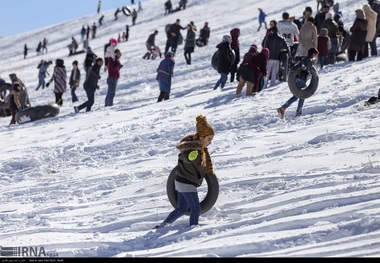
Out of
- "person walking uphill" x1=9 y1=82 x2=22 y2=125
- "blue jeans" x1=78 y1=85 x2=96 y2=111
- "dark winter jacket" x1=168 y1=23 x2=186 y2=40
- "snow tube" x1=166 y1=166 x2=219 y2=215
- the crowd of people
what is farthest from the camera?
"dark winter jacket" x1=168 y1=23 x2=186 y2=40

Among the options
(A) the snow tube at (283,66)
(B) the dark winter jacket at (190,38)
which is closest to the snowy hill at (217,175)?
(A) the snow tube at (283,66)

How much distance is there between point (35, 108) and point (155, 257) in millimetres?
13353

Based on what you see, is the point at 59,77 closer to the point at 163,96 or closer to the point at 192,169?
the point at 163,96

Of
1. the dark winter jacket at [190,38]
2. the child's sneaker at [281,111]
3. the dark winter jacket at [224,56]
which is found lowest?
the child's sneaker at [281,111]

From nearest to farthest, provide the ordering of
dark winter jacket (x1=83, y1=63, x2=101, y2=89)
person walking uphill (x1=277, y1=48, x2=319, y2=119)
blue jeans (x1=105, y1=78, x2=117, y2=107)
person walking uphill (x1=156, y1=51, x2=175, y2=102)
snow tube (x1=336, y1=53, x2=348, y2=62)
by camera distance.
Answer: person walking uphill (x1=277, y1=48, x2=319, y2=119)
person walking uphill (x1=156, y1=51, x2=175, y2=102)
dark winter jacket (x1=83, y1=63, x2=101, y2=89)
blue jeans (x1=105, y1=78, x2=117, y2=107)
snow tube (x1=336, y1=53, x2=348, y2=62)

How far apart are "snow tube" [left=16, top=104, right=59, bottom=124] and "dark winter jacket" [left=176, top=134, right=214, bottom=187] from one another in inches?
471

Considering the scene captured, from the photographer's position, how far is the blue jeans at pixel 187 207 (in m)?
8.09

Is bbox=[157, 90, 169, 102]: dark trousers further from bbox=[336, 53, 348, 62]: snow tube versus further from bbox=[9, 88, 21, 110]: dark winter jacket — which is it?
bbox=[336, 53, 348, 62]: snow tube

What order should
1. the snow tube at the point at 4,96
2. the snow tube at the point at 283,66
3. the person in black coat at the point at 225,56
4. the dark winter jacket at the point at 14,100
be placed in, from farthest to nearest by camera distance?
1. the snow tube at the point at 4,96
2. the dark winter jacket at the point at 14,100
3. the person in black coat at the point at 225,56
4. the snow tube at the point at 283,66

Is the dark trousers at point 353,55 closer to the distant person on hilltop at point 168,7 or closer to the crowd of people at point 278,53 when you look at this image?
the crowd of people at point 278,53

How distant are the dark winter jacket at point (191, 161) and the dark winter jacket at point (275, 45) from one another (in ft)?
30.0

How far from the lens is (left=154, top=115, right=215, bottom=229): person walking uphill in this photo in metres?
8.01

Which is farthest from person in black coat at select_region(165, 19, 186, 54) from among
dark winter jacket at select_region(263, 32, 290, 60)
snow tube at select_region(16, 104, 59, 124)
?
dark winter jacket at select_region(263, 32, 290, 60)

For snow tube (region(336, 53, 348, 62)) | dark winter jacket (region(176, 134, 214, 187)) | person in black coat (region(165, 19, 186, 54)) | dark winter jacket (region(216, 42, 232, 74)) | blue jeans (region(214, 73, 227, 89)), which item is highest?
person in black coat (region(165, 19, 186, 54))
